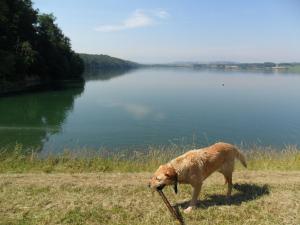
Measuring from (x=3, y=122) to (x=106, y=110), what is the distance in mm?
12519

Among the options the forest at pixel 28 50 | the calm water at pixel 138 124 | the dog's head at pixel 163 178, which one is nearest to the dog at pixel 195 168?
the dog's head at pixel 163 178

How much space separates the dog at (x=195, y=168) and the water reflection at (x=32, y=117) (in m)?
16.3

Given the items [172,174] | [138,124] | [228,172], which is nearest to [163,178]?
[172,174]

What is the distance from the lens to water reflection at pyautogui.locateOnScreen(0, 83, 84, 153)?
26469 mm

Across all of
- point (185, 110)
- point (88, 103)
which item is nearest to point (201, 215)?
point (185, 110)

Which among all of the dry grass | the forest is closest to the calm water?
the dry grass

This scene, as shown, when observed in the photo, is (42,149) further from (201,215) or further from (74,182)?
(201,215)

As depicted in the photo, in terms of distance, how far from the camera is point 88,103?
5119cm

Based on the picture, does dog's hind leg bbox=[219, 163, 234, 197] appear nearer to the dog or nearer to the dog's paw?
the dog

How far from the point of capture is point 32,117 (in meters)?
38.9

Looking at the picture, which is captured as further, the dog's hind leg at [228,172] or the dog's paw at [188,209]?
the dog's hind leg at [228,172]

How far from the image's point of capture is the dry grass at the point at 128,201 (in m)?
7.17

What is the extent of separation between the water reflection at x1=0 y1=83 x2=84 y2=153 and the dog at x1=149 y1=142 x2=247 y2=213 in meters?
16.3

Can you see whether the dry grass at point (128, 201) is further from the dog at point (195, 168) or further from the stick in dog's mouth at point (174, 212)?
the dog at point (195, 168)
